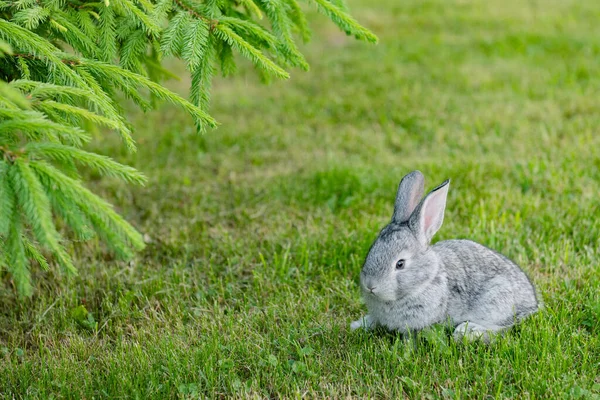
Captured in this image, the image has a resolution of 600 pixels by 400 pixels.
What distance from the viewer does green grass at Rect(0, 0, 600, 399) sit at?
3.70m

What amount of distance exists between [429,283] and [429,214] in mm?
400

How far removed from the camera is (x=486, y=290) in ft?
13.3

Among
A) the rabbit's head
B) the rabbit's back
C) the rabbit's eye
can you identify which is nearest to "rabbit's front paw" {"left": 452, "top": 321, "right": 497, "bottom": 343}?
the rabbit's back

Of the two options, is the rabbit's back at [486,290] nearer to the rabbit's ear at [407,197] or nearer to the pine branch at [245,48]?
the rabbit's ear at [407,197]

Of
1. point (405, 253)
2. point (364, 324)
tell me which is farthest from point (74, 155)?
point (364, 324)

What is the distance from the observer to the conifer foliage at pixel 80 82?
2846 mm

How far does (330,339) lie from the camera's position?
4.03m

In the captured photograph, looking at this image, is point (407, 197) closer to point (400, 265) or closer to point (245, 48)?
point (400, 265)

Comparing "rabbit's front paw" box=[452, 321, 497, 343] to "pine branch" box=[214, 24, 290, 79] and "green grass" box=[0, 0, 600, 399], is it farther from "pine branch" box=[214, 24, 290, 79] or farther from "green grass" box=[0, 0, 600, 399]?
"pine branch" box=[214, 24, 290, 79]

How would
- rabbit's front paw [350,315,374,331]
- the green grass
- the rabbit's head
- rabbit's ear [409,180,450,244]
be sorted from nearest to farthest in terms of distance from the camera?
the green grass < the rabbit's head < rabbit's ear [409,180,450,244] < rabbit's front paw [350,315,374,331]

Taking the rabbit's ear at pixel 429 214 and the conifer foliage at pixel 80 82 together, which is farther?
the rabbit's ear at pixel 429 214

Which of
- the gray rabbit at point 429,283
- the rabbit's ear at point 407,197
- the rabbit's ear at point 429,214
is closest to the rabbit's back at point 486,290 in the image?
the gray rabbit at point 429,283

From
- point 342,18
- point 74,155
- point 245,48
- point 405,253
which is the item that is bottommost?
point 405,253

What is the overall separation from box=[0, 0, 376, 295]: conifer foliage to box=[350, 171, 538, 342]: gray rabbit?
3.62 feet
